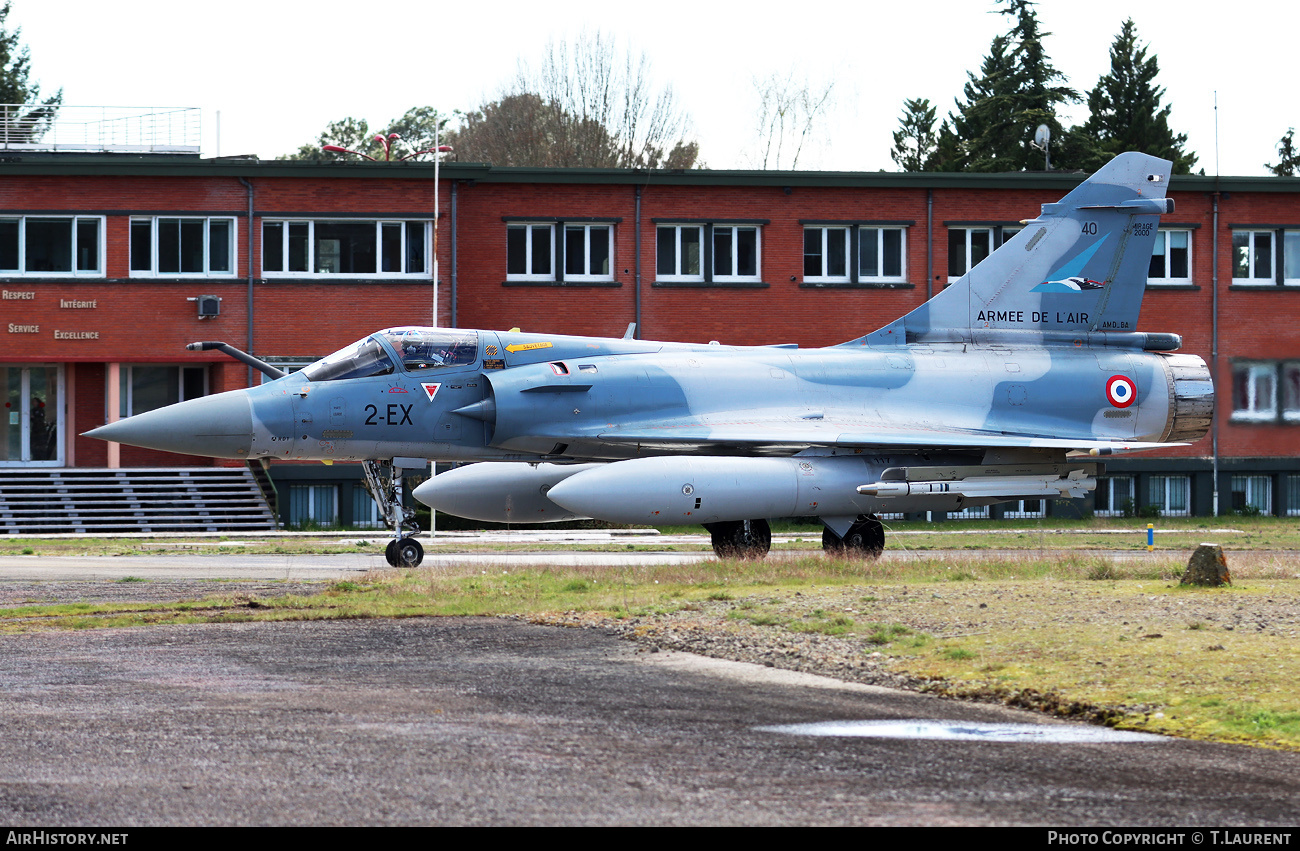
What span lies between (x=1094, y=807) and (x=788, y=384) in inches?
575

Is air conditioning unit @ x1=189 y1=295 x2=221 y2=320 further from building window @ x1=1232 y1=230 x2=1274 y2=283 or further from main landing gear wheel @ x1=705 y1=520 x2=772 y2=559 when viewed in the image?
building window @ x1=1232 y1=230 x2=1274 y2=283

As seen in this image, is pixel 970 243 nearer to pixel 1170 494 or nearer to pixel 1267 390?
pixel 1170 494

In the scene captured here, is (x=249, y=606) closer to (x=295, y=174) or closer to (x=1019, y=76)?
(x=295, y=174)

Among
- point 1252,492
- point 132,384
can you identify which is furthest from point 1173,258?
point 132,384

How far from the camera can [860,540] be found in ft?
68.7

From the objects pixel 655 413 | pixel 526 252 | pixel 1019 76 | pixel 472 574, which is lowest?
pixel 472 574

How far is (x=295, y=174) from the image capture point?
129 ft

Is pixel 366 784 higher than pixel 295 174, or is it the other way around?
pixel 295 174

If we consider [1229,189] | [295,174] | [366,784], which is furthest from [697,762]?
[1229,189]

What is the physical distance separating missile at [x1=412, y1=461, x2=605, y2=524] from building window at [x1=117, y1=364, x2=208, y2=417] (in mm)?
20970

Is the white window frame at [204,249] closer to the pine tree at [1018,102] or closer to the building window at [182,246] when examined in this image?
the building window at [182,246]

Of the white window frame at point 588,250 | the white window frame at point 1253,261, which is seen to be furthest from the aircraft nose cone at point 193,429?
the white window frame at point 1253,261

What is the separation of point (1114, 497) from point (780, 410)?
947 inches

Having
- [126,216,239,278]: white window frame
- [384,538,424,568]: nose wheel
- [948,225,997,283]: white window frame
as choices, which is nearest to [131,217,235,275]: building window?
[126,216,239,278]: white window frame
